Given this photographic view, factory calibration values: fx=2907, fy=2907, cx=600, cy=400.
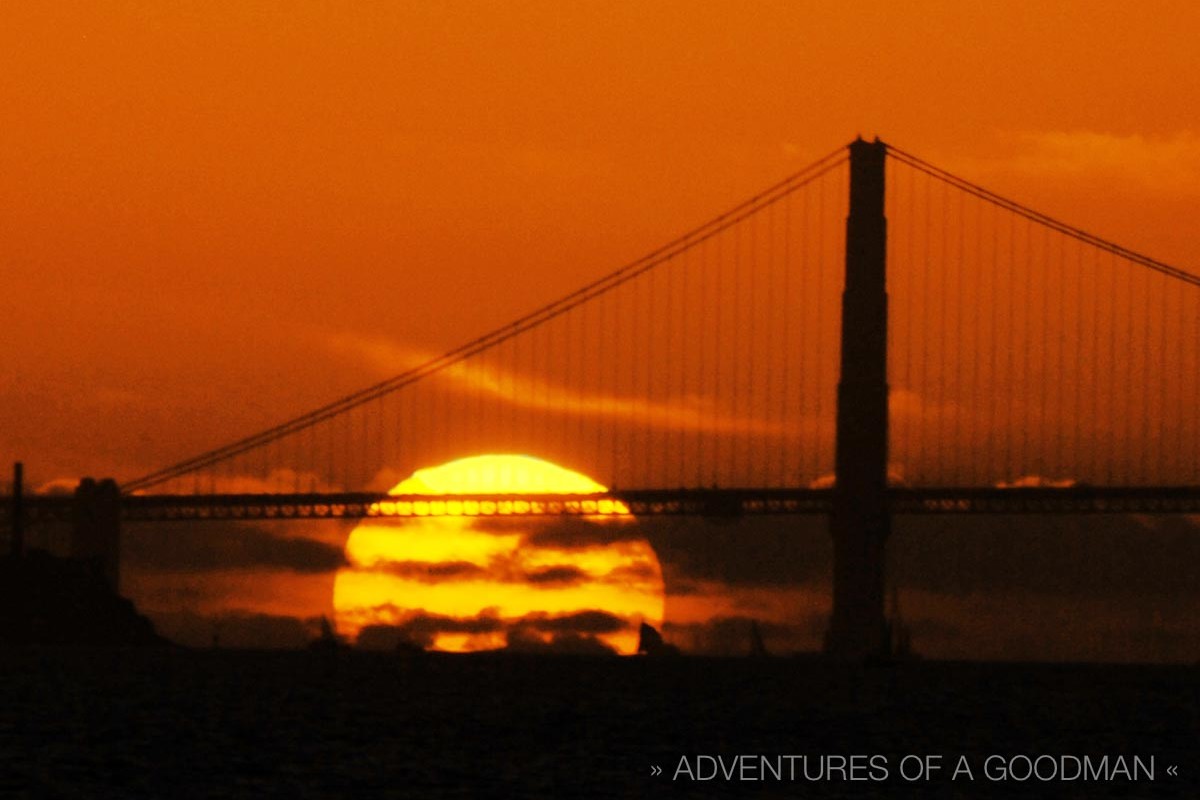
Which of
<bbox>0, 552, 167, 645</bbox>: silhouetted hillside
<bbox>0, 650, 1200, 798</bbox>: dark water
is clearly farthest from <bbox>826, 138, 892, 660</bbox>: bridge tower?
<bbox>0, 552, 167, 645</bbox>: silhouetted hillside

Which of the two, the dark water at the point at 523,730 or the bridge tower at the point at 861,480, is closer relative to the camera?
the dark water at the point at 523,730

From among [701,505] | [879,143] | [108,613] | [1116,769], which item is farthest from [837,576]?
[1116,769]

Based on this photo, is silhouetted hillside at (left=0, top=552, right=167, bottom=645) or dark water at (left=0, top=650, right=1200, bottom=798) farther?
silhouetted hillside at (left=0, top=552, right=167, bottom=645)

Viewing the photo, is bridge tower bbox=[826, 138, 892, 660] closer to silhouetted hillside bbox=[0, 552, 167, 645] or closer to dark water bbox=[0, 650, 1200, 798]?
dark water bbox=[0, 650, 1200, 798]

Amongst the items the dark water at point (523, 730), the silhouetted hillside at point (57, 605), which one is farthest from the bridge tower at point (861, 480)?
the silhouetted hillside at point (57, 605)

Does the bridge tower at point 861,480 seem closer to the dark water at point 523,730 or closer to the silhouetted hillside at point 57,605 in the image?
the dark water at point 523,730

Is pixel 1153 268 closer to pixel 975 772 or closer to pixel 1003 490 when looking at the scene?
pixel 1003 490

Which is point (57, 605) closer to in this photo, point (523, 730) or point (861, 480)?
point (861, 480)
